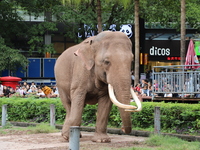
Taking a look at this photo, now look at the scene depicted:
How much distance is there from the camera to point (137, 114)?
601 inches

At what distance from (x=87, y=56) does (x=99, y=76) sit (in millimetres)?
609

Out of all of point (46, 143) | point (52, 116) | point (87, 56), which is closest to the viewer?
point (87, 56)

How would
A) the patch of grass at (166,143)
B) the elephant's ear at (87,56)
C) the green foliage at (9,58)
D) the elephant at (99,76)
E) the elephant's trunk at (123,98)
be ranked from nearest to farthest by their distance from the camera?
the elephant's trunk at (123,98)
the elephant at (99,76)
the patch of grass at (166,143)
the elephant's ear at (87,56)
the green foliage at (9,58)

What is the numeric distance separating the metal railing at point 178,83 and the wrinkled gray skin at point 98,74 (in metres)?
5.04

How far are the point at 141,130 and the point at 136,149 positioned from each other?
4.83 meters

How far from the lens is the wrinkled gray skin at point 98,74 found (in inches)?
416

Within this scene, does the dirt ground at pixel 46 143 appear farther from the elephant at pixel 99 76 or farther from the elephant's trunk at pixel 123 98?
the elephant's trunk at pixel 123 98

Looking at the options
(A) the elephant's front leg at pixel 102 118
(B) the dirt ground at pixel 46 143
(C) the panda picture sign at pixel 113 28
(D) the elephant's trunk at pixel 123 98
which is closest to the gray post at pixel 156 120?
(B) the dirt ground at pixel 46 143

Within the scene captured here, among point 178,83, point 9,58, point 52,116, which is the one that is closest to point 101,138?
point 52,116

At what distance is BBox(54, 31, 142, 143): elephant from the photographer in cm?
1048

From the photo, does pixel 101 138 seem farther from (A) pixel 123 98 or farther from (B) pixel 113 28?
(B) pixel 113 28

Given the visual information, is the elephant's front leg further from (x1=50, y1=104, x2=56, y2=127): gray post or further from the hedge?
(x1=50, y1=104, x2=56, y2=127): gray post

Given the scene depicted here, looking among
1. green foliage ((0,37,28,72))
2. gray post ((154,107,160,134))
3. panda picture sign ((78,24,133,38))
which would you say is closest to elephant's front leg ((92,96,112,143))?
gray post ((154,107,160,134))

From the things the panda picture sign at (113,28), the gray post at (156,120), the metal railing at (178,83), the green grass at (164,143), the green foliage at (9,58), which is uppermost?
the panda picture sign at (113,28)
